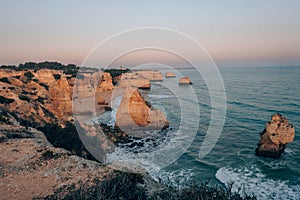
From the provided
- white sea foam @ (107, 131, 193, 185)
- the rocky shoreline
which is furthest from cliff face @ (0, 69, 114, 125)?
white sea foam @ (107, 131, 193, 185)

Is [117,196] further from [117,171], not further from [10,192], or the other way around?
[10,192]

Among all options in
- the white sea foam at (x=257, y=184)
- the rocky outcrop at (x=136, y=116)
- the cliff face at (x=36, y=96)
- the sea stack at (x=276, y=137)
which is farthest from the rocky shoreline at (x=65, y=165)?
the sea stack at (x=276, y=137)

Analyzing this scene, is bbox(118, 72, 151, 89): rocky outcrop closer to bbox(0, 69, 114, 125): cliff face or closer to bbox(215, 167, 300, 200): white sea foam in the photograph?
bbox(0, 69, 114, 125): cliff face

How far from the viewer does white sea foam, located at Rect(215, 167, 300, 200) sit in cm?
1375

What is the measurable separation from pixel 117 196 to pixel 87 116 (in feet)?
80.5

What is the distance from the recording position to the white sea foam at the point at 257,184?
45.1ft

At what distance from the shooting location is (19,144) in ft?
40.7

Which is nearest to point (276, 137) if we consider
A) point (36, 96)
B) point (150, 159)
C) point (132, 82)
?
point (150, 159)

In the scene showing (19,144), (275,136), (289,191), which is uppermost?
(19,144)

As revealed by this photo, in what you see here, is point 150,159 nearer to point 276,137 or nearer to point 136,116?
point 136,116

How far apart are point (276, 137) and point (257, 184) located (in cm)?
581

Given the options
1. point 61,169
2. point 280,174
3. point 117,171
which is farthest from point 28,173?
point 280,174

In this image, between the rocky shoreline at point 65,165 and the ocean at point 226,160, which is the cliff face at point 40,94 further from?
the ocean at point 226,160

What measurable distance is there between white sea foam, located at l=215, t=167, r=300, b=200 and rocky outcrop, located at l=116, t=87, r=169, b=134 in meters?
11.4
